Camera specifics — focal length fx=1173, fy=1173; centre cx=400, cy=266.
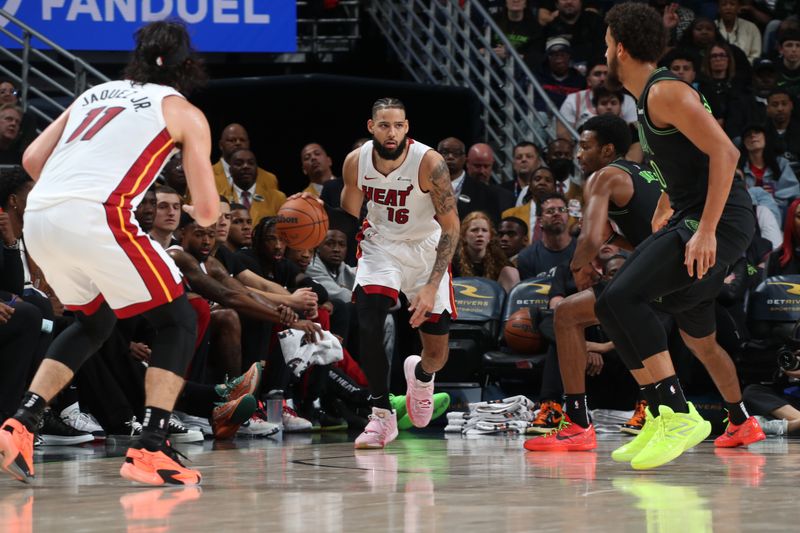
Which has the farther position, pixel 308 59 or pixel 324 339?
pixel 308 59

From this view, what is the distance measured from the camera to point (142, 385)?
6.88 metres

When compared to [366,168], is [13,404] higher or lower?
lower

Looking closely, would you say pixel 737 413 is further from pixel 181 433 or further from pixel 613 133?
pixel 181 433

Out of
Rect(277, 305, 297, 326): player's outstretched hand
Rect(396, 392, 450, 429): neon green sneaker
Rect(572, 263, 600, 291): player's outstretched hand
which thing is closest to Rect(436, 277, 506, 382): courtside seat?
Rect(396, 392, 450, 429): neon green sneaker

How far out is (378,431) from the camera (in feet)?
20.8

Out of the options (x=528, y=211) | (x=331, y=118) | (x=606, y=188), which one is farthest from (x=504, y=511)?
(x=331, y=118)

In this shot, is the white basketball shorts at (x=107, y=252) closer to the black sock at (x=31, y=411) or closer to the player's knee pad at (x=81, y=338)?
the player's knee pad at (x=81, y=338)

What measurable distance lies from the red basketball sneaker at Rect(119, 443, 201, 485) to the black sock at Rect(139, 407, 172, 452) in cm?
3

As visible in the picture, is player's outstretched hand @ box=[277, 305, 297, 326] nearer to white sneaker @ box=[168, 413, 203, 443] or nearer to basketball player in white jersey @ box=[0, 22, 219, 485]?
white sneaker @ box=[168, 413, 203, 443]

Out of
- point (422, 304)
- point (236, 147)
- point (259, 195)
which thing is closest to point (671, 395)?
point (422, 304)

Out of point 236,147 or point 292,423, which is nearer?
point 292,423

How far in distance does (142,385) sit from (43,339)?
2.25 feet

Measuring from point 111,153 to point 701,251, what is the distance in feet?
7.68

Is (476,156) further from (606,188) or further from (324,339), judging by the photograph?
(606,188)
